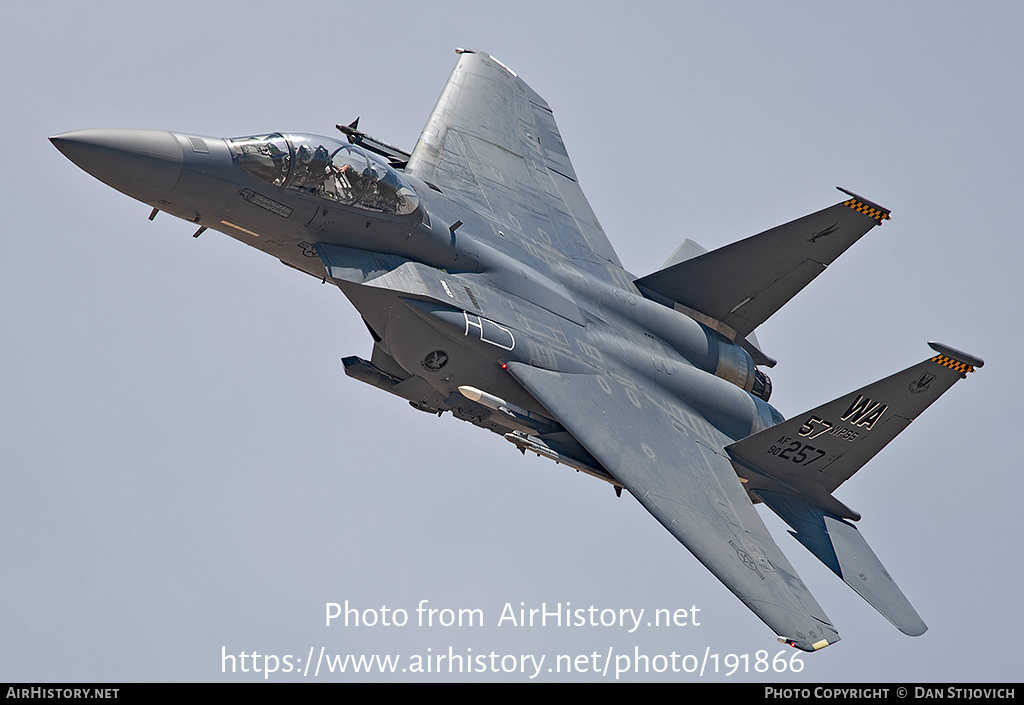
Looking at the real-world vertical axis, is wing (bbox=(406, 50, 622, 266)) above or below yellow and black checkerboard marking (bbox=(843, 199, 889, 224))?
below

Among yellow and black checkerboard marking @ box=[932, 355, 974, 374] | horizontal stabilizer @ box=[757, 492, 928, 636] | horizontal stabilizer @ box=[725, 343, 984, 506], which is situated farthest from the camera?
horizontal stabilizer @ box=[725, 343, 984, 506]

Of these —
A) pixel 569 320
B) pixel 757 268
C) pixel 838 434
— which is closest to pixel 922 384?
pixel 838 434

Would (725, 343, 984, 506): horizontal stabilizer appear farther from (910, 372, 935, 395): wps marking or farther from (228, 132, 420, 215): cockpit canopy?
(228, 132, 420, 215): cockpit canopy

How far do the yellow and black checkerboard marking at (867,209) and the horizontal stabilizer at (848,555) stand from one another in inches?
197

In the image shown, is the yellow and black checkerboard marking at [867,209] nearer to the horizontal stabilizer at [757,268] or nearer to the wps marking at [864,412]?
the horizontal stabilizer at [757,268]

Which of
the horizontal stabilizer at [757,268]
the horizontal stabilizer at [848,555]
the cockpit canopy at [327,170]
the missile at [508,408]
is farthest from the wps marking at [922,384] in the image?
the cockpit canopy at [327,170]

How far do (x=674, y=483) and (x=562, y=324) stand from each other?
294 cm

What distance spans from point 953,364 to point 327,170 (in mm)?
9932

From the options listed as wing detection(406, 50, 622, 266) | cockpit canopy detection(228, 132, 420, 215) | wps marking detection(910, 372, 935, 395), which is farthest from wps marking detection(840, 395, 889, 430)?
cockpit canopy detection(228, 132, 420, 215)

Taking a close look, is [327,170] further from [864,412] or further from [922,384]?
[922,384]

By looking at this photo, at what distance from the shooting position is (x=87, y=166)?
1852cm

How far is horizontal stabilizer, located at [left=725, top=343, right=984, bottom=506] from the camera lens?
22.2m

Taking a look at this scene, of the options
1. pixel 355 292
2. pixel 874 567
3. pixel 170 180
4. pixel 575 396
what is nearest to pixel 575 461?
pixel 575 396

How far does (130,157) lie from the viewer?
1858 centimetres
